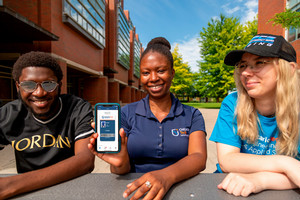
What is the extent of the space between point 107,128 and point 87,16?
16.9 m

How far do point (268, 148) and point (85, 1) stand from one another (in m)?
17.5

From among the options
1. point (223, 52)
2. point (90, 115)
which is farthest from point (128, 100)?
point (90, 115)

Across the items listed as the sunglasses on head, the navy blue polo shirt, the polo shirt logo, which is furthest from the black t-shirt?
the polo shirt logo

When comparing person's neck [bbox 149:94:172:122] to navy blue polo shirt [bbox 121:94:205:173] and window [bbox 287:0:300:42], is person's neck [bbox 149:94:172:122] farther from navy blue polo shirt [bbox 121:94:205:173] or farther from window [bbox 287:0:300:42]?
window [bbox 287:0:300:42]

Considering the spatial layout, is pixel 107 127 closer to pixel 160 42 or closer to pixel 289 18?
pixel 160 42

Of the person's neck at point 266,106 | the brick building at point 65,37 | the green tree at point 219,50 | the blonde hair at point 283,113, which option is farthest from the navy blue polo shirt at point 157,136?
the green tree at point 219,50

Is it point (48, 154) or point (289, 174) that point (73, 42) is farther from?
point (289, 174)

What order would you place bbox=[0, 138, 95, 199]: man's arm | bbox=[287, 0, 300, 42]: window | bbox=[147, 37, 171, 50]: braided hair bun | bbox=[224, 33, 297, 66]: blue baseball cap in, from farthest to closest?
bbox=[287, 0, 300, 42]: window
bbox=[147, 37, 171, 50]: braided hair bun
bbox=[224, 33, 297, 66]: blue baseball cap
bbox=[0, 138, 95, 199]: man's arm

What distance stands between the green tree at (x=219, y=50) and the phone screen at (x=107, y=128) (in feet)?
71.3

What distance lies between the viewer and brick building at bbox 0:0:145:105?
8.64 m

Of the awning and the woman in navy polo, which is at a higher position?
the awning

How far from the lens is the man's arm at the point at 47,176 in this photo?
1047mm

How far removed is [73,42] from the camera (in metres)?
13.0

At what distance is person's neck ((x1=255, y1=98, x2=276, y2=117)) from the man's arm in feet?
5.09
